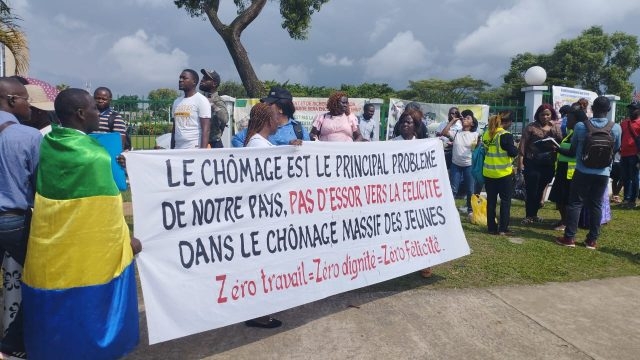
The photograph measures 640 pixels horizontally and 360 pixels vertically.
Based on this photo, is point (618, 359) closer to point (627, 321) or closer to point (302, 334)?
point (627, 321)

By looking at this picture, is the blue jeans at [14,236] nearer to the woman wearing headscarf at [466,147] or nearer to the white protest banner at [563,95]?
the woman wearing headscarf at [466,147]

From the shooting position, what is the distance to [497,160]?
20.4ft

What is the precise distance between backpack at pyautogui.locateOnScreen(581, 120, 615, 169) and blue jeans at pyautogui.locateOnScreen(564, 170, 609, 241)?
0.61ft

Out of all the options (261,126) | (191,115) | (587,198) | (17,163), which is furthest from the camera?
(587,198)

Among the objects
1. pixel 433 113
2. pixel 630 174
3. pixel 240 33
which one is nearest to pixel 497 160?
pixel 630 174

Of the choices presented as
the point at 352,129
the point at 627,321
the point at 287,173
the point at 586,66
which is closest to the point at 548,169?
the point at 352,129

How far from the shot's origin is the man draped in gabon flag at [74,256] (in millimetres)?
2465

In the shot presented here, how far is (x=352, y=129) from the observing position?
6234mm

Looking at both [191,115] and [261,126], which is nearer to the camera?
[261,126]

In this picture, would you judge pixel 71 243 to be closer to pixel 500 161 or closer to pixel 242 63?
pixel 500 161

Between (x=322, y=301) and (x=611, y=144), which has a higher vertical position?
(x=611, y=144)

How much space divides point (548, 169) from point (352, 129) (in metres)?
3.07

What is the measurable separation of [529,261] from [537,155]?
6.94ft

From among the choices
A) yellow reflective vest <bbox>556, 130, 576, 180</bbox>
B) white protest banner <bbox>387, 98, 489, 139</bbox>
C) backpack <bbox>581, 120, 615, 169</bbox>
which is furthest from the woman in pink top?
white protest banner <bbox>387, 98, 489, 139</bbox>
